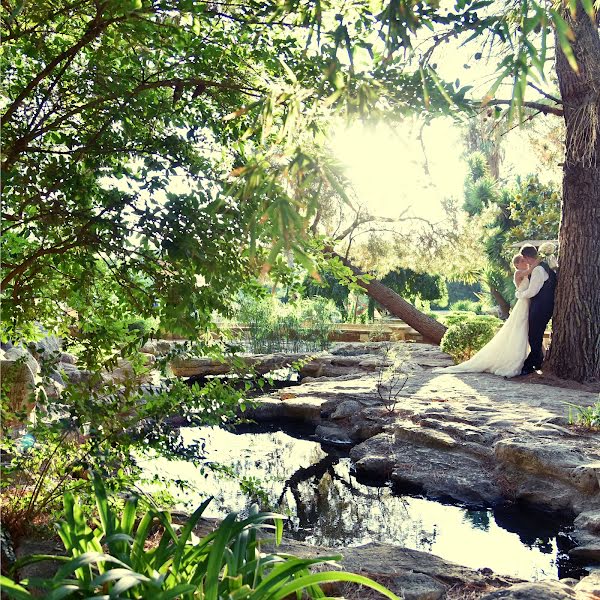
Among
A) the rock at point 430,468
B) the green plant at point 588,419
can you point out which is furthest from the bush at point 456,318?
the rock at point 430,468

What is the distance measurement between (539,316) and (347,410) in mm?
3976

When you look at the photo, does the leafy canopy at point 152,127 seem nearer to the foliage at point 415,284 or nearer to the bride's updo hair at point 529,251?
the bride's updo hair at point 529,251

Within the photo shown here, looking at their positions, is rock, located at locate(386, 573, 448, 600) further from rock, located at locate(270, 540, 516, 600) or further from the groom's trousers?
the groom's trousers

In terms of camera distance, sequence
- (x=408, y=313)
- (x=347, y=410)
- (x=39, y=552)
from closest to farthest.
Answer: (x=39, y=552), (x=347, y=410), (x=408, y=313)

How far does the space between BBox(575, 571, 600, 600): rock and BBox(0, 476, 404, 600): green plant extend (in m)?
1.20

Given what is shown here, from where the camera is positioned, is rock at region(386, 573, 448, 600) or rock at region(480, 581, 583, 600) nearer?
rock at region(480, 581, 583, 600)

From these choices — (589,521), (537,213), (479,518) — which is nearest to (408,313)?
(537,213)

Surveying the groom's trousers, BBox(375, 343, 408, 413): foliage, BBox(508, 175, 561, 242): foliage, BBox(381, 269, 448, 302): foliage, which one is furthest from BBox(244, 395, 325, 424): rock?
BBox(381, 269, 448, 302): foliage

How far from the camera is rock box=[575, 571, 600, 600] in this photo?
3.31 meters

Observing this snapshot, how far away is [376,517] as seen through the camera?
5594mm

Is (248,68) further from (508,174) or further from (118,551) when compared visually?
(508,174)

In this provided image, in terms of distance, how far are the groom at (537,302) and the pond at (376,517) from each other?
189 inches

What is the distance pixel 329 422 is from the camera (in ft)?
28.5

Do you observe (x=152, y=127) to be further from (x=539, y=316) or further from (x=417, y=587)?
(x=539, y=316)
